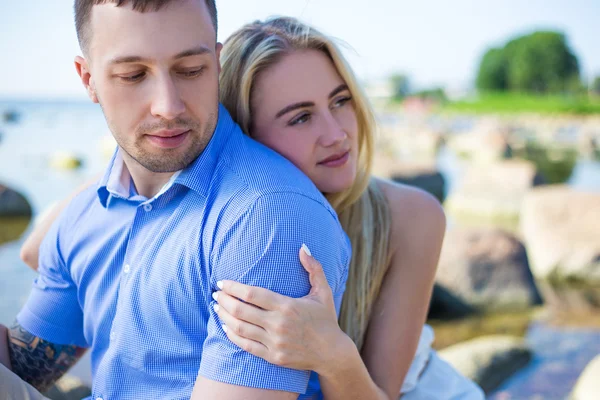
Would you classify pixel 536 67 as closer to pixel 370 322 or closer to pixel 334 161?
pixel 334 161

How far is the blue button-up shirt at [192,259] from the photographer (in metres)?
1.53

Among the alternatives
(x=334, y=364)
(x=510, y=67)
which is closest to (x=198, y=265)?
(x=334, y=364)

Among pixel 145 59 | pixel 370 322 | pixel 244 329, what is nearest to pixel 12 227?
pixel 370 322

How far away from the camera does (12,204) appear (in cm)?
984

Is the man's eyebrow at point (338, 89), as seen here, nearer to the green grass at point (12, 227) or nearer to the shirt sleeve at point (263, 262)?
the shirt sleeve at point (263, 262)

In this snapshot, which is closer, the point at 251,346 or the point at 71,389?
the point at 251,346

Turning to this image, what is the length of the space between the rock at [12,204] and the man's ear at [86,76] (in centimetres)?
877

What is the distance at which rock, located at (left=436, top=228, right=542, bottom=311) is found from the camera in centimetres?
554

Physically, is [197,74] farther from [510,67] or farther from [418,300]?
[510,67]

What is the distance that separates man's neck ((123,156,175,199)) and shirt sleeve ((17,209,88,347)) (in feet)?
1.34

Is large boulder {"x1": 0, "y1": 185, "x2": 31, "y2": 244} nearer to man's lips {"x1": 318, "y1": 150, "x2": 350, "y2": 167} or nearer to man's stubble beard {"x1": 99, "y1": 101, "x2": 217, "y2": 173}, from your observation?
man's lips {"x1": 318, "y1": 150, "x2": 350, "y2": 167}

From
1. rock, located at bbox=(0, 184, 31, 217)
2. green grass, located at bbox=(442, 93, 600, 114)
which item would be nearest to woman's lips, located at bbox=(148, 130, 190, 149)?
rock, located at bbox=(0, 184, 31, 217)

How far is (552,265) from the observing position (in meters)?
6.49

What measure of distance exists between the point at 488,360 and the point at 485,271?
135cm
